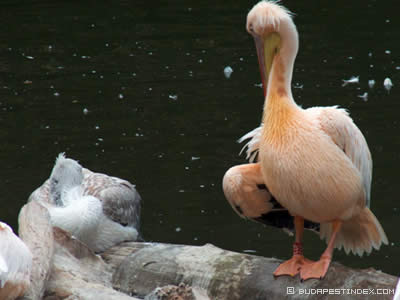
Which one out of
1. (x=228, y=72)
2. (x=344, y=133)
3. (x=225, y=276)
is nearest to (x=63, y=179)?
(x=225, y=276)

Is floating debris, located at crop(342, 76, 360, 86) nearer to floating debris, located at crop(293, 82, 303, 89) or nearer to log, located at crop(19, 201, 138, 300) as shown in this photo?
floating debris, located at crop(293, 82, 303, 89)

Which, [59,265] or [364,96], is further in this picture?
[364,96]

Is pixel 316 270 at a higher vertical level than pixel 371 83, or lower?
lower

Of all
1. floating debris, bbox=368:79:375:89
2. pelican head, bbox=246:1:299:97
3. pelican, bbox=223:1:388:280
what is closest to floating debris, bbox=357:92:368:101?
floating debris, bbox=368:79:375:89

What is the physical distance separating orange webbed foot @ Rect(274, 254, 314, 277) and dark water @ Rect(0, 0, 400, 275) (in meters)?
0.96

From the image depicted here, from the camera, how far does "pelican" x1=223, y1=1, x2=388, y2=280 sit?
3.53 m

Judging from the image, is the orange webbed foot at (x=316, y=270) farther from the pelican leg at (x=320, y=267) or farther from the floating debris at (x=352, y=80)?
the floating debris at (x=352, y=80)

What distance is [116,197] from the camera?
4.66 metres

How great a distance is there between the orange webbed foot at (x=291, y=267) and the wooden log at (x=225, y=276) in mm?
24

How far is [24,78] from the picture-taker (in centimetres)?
820

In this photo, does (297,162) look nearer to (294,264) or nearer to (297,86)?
(294,264)

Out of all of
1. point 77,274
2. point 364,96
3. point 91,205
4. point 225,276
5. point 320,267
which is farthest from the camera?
point 364,96

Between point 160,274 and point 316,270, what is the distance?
2.59 ft

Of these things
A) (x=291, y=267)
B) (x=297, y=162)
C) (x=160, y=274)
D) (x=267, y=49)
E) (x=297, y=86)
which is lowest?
(x=160, y=274)
